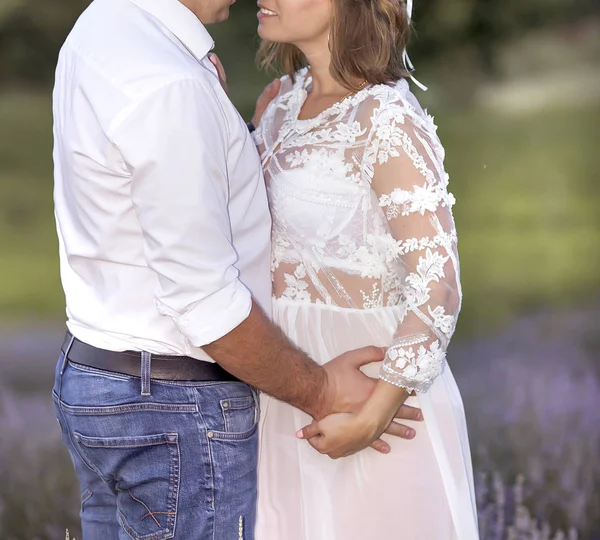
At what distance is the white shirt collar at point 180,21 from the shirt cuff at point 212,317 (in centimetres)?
41

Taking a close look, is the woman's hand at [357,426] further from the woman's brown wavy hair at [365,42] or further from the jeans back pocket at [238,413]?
the woman's brown wavy hair at [365,42]

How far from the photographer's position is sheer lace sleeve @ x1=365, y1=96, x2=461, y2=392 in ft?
5.47

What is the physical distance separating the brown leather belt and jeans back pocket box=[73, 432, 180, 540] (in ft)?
0.33

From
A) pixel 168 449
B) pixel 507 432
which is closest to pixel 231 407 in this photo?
pixel 168 449

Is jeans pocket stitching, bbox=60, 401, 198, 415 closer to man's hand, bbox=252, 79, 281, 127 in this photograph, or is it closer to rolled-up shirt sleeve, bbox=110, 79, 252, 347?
rolled-up shirt sleeve, bbox=110, 79, 252, 347

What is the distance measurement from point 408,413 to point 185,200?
729 mm

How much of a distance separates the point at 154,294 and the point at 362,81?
749mm

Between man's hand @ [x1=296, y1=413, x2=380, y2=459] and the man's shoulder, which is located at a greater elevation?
the man's shoulder

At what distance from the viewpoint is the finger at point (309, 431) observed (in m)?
1.70

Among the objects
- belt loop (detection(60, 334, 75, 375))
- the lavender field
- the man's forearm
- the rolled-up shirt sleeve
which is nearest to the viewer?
the rolled-up shirt sleeve

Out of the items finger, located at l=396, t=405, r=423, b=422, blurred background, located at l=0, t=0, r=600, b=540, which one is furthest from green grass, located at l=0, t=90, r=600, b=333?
finger, located at l=396, t=405, r=423, b=422

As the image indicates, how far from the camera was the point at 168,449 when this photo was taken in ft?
4.75

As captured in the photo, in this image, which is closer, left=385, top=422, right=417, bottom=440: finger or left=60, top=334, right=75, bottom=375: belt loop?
left=60, top=334, right=75, bottom=375: belt loop

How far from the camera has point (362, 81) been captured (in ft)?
6.19
